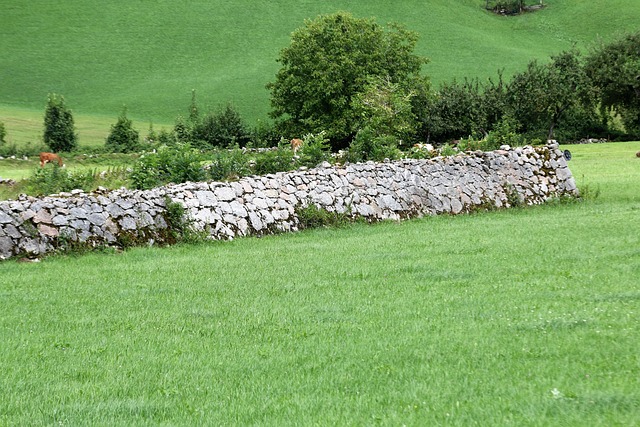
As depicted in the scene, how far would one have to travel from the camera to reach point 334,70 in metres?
57.1

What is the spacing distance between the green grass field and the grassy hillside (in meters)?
58.7

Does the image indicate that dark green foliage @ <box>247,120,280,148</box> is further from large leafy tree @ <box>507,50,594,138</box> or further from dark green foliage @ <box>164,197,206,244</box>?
dark green foliage @ <box>164,197,206,244</box>

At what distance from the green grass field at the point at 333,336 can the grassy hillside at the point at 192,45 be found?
5869cm

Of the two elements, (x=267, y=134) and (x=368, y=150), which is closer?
(x=368, y=150)

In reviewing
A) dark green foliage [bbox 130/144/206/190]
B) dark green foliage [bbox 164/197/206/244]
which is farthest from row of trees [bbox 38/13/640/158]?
dark green foliage [bbox 164/197/206/244]

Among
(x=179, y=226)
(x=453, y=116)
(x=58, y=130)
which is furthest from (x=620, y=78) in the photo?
(x=179, y=226)

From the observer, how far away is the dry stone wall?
13.7m

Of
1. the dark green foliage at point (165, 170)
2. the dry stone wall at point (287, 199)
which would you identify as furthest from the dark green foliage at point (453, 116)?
the dark green foliage at point (165, 170)

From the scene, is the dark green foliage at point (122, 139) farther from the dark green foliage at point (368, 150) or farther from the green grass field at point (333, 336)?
the green grass field at point (333, 336)

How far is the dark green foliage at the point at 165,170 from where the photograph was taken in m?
17.3

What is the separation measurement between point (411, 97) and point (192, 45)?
47.6 meters

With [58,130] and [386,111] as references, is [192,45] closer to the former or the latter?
[58,130]

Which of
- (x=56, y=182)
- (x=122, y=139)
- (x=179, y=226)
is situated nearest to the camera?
(x=179, y=226)

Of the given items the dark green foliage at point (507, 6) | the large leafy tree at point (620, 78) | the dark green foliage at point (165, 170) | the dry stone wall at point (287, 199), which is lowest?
the dry stone wall at point (287, 199)
